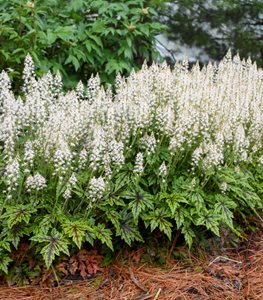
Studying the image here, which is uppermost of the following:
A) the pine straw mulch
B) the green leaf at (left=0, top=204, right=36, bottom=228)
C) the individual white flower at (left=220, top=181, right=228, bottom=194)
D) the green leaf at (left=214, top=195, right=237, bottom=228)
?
the individual white flower at (left=220, top=181, right=228, bottom=194)

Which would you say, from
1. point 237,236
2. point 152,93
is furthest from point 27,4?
point 237,236

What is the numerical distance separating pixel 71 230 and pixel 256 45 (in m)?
5.59

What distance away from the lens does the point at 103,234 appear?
296 cm

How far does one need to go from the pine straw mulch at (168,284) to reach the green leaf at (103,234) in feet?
1.00

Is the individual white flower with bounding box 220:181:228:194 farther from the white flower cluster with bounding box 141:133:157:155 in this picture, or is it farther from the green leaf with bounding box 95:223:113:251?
the green leaf with bounding box 95:223:113:251

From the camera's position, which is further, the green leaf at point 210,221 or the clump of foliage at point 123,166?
the green leaf at point 210,221

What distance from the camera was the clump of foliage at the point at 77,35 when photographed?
510 cm

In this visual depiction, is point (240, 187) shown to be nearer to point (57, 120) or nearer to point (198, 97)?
point (198, 97)

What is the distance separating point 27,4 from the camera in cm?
491

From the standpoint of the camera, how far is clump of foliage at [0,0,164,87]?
16.7ft

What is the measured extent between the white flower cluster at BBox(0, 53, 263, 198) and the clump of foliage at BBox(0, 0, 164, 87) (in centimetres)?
164

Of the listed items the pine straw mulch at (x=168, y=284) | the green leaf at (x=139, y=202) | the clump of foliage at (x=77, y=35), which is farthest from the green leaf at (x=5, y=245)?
the clump of foliage at (x=77, y=35)

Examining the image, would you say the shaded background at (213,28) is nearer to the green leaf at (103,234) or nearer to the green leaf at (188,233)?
the green leaf at (188,233)

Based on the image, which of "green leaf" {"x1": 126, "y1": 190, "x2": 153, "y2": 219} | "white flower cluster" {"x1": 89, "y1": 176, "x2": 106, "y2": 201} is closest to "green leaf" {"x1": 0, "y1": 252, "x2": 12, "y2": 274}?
"white flower cluster" {"x1": 89, "y1": 176, "x2": 106, "y2": 201}
